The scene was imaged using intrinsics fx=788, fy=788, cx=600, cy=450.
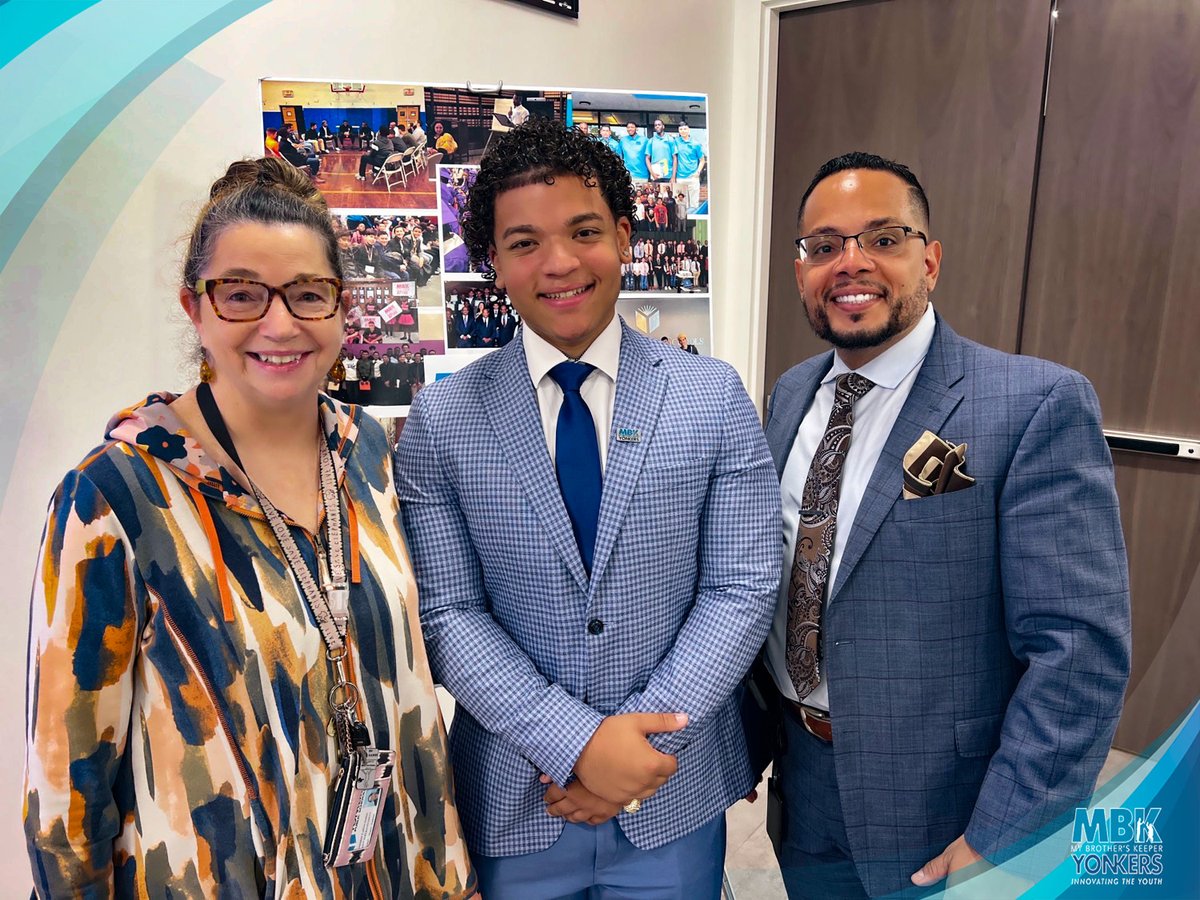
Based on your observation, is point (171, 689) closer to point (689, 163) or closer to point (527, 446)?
point (527, 446)

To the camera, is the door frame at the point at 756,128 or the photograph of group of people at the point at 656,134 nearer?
the photograph of group of people at the point at 656,134

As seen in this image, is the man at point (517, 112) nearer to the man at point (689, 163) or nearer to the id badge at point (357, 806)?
the man at point (689, 163)

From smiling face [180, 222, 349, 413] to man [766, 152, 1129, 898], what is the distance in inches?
34.4

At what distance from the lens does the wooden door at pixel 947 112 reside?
283 cm

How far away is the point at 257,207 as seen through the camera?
109cm

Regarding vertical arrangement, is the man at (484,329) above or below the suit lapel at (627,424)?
above

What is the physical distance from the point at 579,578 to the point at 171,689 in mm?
567

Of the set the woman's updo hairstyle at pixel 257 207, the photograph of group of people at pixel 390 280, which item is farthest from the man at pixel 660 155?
the woman's updo hairstyle at pixel 257 207

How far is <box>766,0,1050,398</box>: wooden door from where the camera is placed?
2826 millimetres

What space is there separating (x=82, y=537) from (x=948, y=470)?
122 centimetres

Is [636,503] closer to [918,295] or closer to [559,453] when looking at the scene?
[559,453]

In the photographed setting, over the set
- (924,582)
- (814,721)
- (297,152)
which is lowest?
(814,721)

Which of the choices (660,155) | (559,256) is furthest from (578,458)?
(660,155)

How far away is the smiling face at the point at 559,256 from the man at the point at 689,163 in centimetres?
85
